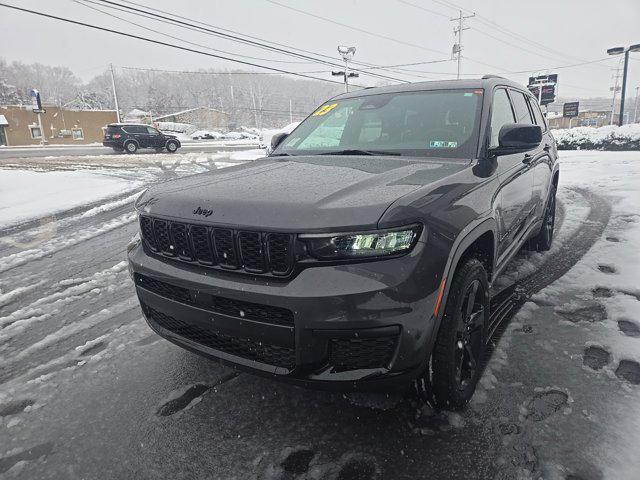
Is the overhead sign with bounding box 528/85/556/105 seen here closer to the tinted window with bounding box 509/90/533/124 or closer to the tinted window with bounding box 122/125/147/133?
the tinted window with bounding box 122/125/147/133

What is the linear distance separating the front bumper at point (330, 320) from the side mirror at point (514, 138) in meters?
1.26

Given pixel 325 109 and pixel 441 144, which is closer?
pixel 441 144

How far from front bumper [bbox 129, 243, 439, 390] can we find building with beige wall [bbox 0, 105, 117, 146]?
5864 centimetres

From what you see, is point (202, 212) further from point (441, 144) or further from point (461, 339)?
point (441, 144)

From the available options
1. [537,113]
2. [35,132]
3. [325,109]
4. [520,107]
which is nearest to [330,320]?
[325,109]

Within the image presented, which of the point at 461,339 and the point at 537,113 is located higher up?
the point at 537,113

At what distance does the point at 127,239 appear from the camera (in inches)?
239

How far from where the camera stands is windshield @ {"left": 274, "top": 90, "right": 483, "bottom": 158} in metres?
2.80

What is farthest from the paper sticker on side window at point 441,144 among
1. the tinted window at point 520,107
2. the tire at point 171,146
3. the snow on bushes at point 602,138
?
the tire at point 171,146

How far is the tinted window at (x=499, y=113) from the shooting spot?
9.47 ft

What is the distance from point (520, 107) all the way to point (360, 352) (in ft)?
10.2

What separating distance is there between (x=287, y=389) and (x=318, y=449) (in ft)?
1.67

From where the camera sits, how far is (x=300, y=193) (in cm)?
200

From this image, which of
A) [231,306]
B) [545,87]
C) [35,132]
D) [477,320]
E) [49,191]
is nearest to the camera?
[231,306]
